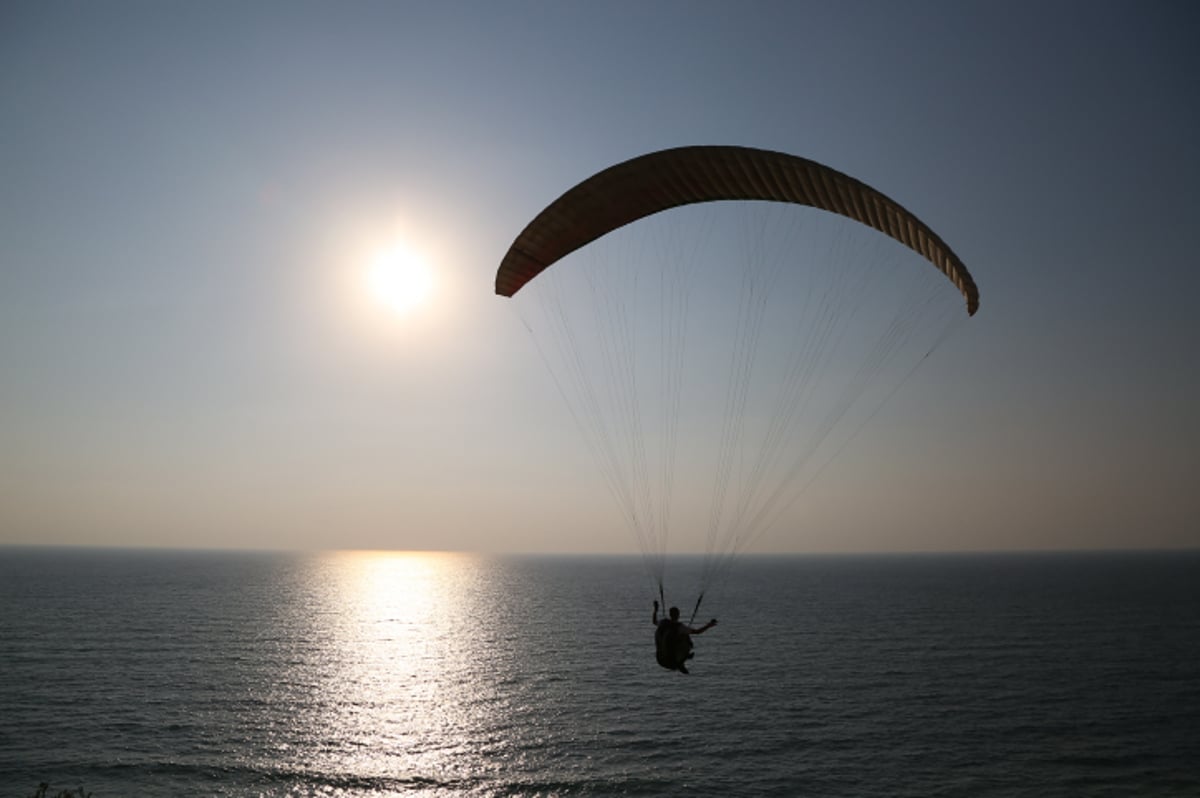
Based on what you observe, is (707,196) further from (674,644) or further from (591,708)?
(591,708)

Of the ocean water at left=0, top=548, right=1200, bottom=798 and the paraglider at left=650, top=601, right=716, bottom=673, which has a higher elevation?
the paraglider at left=650, top=601, right=716, bottom=673

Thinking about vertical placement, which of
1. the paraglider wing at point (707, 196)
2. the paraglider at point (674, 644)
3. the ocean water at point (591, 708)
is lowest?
the ocean water at point (591, 708)

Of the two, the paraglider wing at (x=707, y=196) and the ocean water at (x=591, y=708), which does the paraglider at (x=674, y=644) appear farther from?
the ocean water at (x=591, y=708)

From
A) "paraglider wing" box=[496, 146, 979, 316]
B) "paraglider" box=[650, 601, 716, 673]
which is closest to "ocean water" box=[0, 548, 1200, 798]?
"paraglider" box=[650, 601, 716, 673]

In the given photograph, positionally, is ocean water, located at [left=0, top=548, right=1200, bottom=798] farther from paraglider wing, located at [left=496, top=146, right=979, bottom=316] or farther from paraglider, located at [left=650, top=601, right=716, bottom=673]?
paraglider wing, located at [left=496, top=146, right=979, bottom=316]

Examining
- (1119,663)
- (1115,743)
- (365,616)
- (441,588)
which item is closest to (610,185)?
(1115,743)

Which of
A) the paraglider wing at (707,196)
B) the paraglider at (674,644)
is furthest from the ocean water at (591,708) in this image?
the paraglider wing at (707,196)
